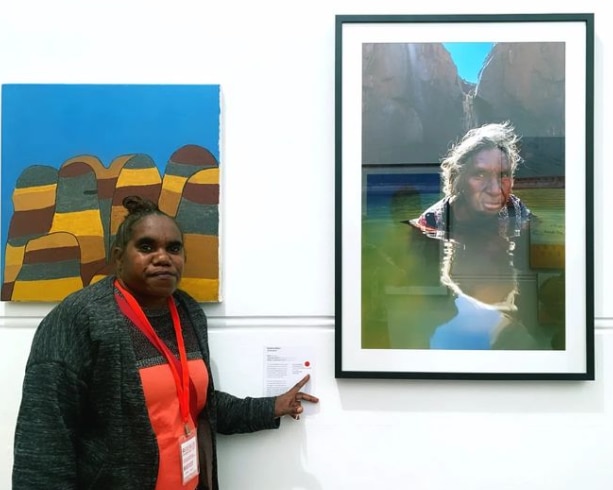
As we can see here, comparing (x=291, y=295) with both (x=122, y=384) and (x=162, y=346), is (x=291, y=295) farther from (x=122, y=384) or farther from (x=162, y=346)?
(x=122, y=384)

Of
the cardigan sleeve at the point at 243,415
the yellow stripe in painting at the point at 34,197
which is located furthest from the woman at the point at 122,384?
the yellow stripe in painting at the point at 34,197

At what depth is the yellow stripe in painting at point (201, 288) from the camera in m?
1.32

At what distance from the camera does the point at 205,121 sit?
1.32 m

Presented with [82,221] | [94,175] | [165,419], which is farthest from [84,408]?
[94,175]

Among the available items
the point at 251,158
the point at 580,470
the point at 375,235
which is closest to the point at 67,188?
the point at 251,158

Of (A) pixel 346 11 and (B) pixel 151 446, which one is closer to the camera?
(B) pixel 151 446

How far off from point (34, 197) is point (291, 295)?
2.67ft

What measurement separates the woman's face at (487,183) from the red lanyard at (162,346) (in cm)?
91

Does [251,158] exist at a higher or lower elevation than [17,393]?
higher

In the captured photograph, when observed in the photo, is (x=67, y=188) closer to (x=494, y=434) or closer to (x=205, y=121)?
(x=205, y=121)

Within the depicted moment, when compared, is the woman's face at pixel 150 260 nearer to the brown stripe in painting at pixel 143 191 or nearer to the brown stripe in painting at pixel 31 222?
the brown stripe in painting at pixel 143 191

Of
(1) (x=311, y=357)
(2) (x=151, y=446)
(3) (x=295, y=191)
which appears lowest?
(2) (x=151, y=446)

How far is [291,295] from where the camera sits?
53.2 inches

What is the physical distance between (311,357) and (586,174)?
963 millimetres
